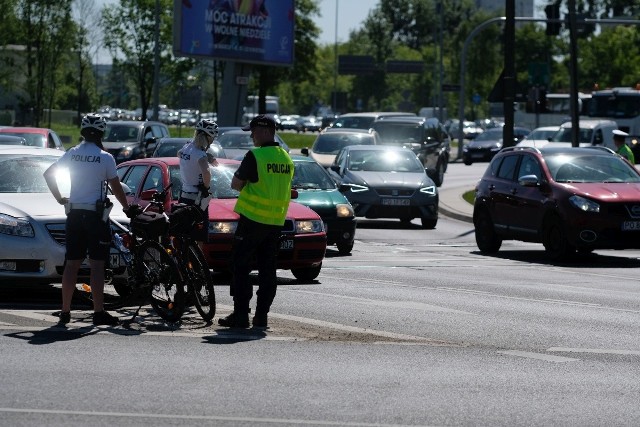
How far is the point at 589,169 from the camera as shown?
2203 centimetres

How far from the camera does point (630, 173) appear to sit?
73.2 ft

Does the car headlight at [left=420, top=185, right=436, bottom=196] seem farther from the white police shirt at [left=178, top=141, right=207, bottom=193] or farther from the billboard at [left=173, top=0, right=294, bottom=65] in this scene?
the billboard at [left=173, top=0, right=294, bottom=65]

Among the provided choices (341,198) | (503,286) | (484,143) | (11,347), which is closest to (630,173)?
(341,198)

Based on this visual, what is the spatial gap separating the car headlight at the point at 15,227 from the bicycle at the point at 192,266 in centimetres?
168

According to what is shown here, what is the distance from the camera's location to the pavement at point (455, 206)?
111ft

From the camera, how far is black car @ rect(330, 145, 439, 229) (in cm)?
2836

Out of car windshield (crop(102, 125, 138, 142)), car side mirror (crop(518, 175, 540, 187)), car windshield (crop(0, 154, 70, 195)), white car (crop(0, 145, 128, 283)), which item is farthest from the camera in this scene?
car windshield (crop(102, 125, 138, 142))

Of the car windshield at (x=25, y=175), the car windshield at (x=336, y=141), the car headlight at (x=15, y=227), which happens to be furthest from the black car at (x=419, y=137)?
the car headlight at (x=15, y=227)

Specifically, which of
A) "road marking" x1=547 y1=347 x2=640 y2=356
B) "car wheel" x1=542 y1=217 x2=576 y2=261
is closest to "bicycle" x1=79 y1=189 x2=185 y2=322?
"road marking" x1=547 y1=347 x2=640 y2=356

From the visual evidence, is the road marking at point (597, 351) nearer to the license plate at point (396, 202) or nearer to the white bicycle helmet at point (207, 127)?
the white bicycle helmet at point (207, 127)

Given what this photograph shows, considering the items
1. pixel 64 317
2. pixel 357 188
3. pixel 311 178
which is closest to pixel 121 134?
pixel 357 188

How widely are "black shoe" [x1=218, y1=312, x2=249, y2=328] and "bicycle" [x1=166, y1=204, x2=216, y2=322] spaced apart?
0.15 m

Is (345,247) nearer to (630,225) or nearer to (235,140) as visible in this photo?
(630,225)

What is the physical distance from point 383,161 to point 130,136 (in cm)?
1444
